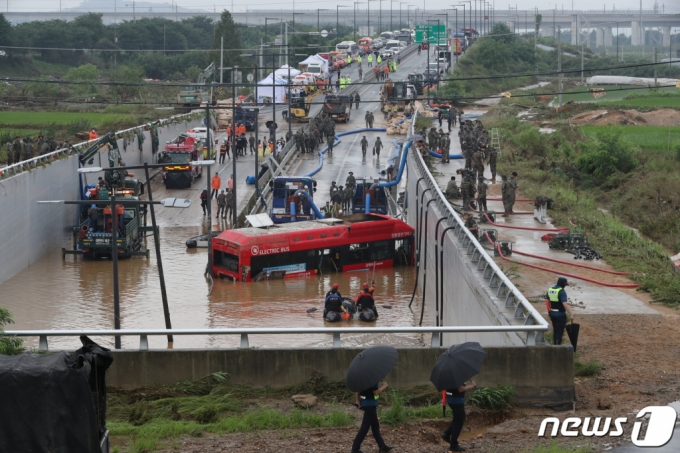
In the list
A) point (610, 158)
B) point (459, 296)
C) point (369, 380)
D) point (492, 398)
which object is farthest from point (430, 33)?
point (369, 380)

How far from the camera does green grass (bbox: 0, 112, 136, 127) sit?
71.0 metres

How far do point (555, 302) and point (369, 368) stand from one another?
5850 millimetres

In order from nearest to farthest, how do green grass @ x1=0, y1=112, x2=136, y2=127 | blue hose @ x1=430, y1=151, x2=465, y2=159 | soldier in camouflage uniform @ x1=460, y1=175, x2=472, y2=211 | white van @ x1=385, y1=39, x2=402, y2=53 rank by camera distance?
1. soldier in camouflage uniform @ x1=460, y1=175, x2=472, y2=211
2. blue hose @ x1=430, y1=151, x2=465, y2=159
3. green grass @ x1=0, y1=112, x2=136, y2=127
4. white van @ x1=385, y1=39, x2=402, y2=53

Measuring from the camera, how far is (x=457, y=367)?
11969 mm

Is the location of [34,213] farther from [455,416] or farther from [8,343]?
[455,416]

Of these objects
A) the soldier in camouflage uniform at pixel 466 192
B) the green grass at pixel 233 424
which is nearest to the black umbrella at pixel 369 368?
the green grass at pixel 233 424

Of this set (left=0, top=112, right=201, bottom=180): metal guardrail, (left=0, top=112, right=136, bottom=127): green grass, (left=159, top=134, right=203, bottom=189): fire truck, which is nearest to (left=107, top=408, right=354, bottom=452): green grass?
(left=0, top=112, right=201, bottom=180): metal guardrail

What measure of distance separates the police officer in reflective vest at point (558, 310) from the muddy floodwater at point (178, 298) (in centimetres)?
887

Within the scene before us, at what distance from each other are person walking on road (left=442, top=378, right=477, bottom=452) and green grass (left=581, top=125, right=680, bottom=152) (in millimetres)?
45023

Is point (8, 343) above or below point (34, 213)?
above

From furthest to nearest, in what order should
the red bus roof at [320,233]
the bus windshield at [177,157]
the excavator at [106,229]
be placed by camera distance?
the bus windshield at [177,157], the excavator at [106,229], the red bus roof at [320,233]

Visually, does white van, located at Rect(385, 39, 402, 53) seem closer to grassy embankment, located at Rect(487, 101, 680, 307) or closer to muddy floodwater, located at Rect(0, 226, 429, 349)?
grassy embankment, located at Rect(487, 101, 680, 307)

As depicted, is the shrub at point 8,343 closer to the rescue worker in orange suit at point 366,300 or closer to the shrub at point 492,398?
the shrub at point 492,398

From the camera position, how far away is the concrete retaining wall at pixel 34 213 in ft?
128
